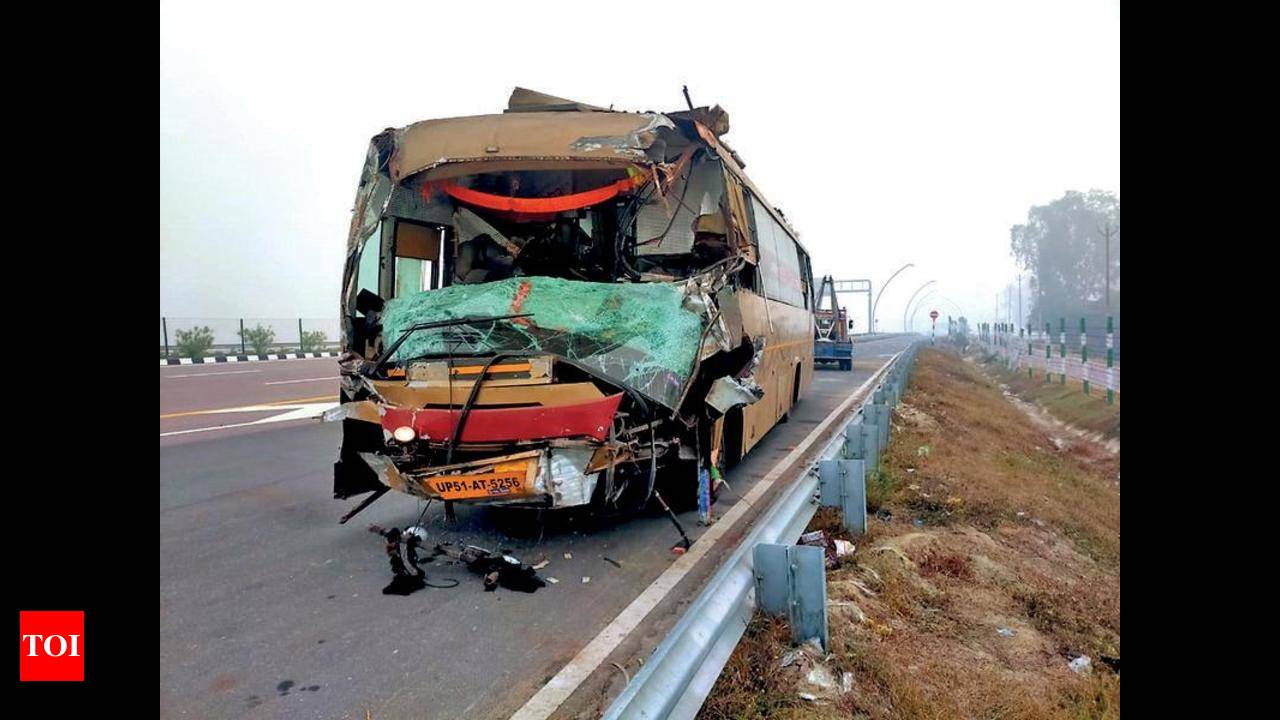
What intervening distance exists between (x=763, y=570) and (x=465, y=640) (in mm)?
1507

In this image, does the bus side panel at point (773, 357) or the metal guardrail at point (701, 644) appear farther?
the bus side panel at point (773, 357)

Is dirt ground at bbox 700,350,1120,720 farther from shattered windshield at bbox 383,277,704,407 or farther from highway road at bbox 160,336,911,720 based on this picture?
shattered windshield at bbox 383,277,704,407

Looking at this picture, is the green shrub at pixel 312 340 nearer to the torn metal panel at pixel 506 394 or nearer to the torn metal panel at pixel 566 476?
the torn metal panel at pixel 506 394

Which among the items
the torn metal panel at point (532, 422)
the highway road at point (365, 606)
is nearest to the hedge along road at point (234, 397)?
the highway road at point (365, 606)

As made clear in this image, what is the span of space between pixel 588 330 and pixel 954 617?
8.74 ft

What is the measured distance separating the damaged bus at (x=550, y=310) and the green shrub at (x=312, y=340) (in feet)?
101

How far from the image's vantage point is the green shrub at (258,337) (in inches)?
1188

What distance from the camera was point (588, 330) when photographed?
174 inches

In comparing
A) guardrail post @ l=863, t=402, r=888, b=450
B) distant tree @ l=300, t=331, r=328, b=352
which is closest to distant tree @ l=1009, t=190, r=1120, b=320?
distant tree @ l=300, t=331, r=328, b=352

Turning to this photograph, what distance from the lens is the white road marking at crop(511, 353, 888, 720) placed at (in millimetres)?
2655

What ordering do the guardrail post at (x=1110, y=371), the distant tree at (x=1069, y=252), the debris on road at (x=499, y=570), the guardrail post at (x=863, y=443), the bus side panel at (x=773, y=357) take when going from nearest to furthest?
1. the debris on road at (x=499, y=570)
2. the guardrail post at (x=863, y=443)
3. the bus side panel at (x=773, y=357)
4. the guardrail post at (x=1110, y=371)
5. the distant tree at (x=1069, y=252)

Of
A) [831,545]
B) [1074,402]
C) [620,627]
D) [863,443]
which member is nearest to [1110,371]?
[1074,402]
